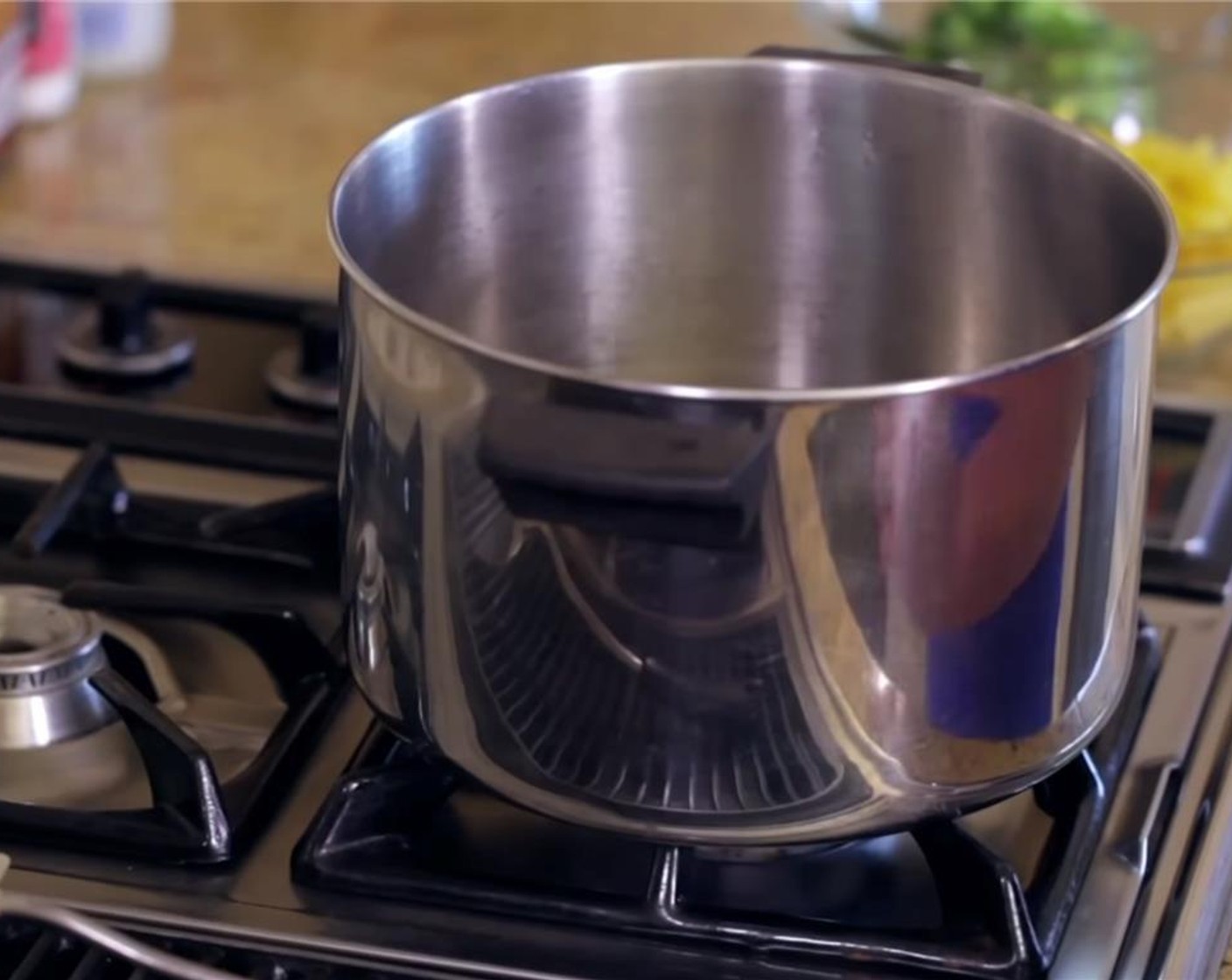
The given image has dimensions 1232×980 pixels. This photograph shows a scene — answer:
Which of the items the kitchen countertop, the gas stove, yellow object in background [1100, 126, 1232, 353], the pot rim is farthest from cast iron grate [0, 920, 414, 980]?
yellow object in background [1100, 126, 1232, 353]

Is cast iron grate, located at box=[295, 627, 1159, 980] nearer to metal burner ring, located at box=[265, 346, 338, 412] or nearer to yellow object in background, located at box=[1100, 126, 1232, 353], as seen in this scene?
metal burner ring, located at box=[265, 346, 338, 412]

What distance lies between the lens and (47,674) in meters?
0.66

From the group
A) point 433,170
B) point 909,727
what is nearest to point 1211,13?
point 433,170

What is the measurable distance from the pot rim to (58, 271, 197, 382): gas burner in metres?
0.27

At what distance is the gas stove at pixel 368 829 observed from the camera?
1.94 feet

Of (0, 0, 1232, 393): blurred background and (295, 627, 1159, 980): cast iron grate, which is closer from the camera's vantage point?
(295, 627, 1159, 980): cast iron grate

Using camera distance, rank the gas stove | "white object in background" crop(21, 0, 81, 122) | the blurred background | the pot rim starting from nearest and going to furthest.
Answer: the pot rim < the gas stove < the blurred background < "white object in background" crop(21, 0, 81, 122)

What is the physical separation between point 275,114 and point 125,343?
0.32 m

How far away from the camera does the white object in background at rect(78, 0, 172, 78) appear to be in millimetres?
1199

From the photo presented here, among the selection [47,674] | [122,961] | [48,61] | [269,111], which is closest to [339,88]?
[269,111]

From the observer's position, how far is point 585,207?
0.74 meters

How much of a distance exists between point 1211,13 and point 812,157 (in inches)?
24.6

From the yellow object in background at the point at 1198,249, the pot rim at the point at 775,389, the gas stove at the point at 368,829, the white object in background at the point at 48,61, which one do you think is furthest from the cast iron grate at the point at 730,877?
the white object in background at the point at 48,61

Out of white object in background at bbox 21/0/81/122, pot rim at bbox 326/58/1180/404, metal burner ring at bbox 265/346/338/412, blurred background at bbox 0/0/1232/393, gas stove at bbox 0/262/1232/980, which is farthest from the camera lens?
white object in background at bbox 21/0/81/122
